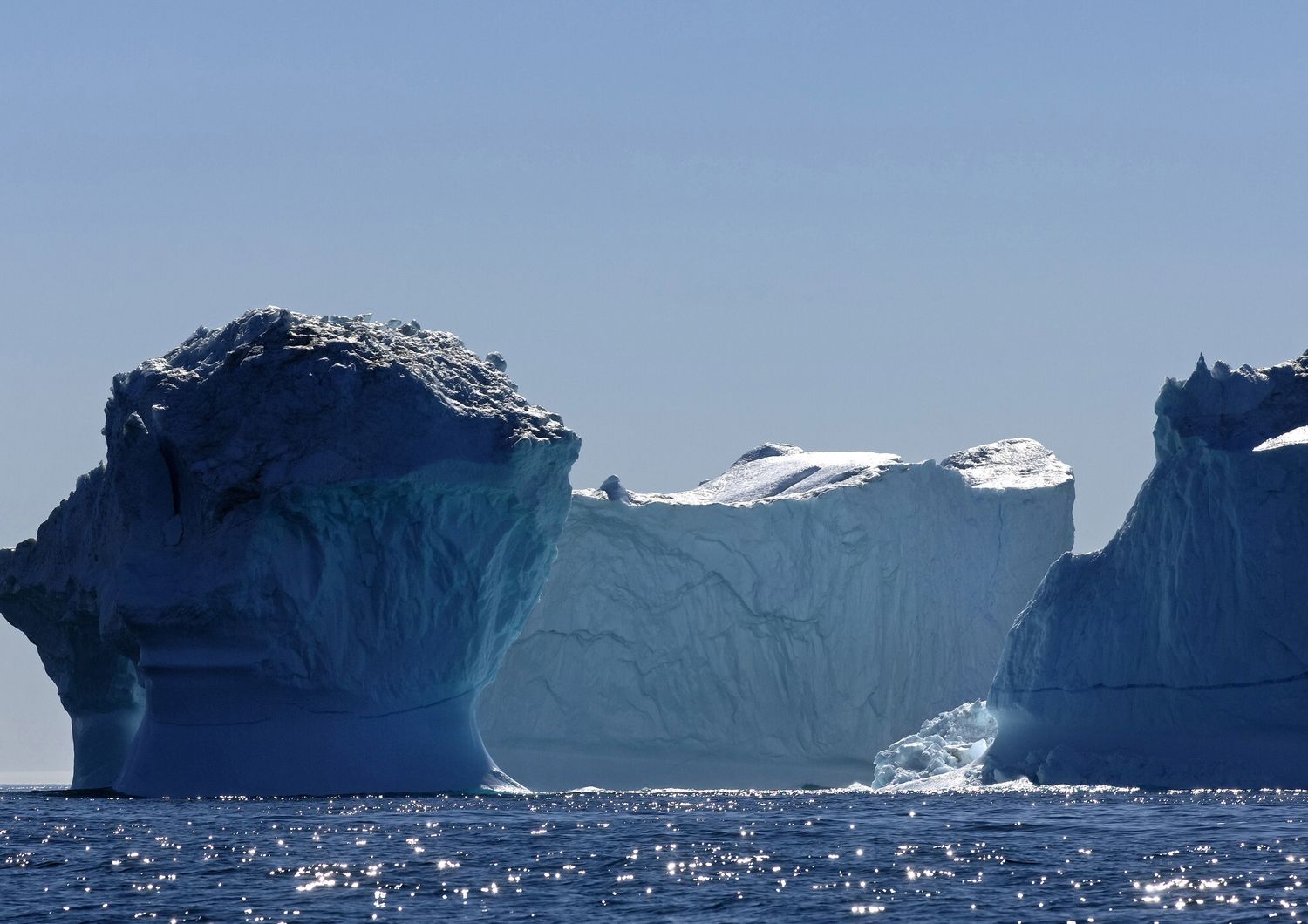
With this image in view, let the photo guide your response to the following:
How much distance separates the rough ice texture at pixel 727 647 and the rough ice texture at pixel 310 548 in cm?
883

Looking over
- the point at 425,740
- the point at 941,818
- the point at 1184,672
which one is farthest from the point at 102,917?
the point at 1184,672

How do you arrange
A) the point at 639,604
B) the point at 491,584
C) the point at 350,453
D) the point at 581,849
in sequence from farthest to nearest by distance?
the point at 639,604
the point at 491,584
the point at 350,453
the point at 581,849

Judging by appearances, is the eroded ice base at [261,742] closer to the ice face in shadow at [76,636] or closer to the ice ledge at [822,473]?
the ice face in shadow at [76,636]

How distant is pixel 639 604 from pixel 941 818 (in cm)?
1444

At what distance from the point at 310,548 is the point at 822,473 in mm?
14473

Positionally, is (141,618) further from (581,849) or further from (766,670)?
(766,670)

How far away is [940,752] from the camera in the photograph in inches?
1166

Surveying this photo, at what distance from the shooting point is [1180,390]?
25641mm

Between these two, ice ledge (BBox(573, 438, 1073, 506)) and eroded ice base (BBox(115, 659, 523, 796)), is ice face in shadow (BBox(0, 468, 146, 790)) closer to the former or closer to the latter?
eroded ice base (BBox(115, 659, 523, 796))

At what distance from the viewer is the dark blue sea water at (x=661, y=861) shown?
1422cm

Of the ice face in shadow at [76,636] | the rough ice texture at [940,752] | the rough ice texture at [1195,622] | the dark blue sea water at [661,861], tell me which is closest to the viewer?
the dark blue sea water at [661,861]

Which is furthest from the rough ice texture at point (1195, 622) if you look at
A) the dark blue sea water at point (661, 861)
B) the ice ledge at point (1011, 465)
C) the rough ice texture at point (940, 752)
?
the ice ledge at point (1011, 465)

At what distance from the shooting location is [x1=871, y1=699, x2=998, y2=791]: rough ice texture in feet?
95.5

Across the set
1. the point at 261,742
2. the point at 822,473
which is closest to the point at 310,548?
the point at 261,742
